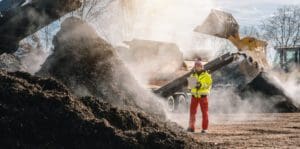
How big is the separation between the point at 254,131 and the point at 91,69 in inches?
152

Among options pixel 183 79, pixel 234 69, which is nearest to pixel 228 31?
pixel 234 69

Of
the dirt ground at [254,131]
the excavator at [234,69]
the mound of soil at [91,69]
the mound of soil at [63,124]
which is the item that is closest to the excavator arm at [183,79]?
the excavator at [234,69]

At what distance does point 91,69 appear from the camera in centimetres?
1339

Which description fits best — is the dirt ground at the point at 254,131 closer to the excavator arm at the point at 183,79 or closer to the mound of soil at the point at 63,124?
the mound of soil at the point at 63,124

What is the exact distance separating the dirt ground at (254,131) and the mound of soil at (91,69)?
1.66 metres

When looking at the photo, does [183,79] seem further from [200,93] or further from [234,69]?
[200,93]

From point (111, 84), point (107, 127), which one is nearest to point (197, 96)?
point (111, 84)

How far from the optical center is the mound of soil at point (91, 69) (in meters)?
13.1

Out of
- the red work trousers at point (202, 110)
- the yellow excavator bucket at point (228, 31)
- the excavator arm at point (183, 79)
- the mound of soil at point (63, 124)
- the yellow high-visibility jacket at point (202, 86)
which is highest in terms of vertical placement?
the yellow excavator bucket at point (228, 31)

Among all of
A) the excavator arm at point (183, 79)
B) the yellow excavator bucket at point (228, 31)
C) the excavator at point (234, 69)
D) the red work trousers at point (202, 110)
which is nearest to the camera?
the red work trousers at point (202, 110)

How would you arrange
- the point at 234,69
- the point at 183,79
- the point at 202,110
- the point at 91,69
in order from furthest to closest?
1. the point at 234,69
2. the point at 183,79
3. the point at 202,110
4. the point at 91,69

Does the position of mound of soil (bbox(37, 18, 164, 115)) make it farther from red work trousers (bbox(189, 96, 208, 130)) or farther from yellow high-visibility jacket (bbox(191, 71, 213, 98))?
yellow high-visibility jacket (bbox(191, 71, 213, 98))

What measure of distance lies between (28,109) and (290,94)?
14.5 metres

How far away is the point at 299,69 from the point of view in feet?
90.3
